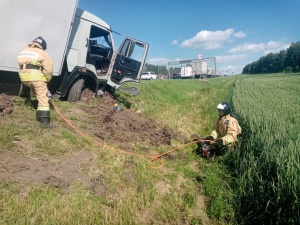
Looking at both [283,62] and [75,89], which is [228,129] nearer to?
[75,89]

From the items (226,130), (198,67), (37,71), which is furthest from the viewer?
(198,67)

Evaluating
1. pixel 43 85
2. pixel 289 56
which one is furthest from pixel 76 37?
pixel 289 56

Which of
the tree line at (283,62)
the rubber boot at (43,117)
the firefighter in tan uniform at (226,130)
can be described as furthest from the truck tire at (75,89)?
the tree line at (283,62)

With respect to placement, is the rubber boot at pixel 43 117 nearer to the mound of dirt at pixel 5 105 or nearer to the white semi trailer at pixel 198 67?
the mound of dirt at pixel 5 105

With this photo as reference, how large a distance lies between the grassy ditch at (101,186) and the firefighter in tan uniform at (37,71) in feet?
1.00

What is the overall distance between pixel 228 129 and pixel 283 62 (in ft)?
345

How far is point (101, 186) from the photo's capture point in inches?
147

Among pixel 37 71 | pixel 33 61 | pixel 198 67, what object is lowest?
pixel 37 71

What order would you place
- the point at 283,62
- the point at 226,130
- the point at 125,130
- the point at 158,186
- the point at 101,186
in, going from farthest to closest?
1. the point at 283,62
2. the point at 125,130
3. the point at 226,130
4. the point at 158,186
5. the point at 101,186

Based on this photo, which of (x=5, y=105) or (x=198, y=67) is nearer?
(x=5, y=105)

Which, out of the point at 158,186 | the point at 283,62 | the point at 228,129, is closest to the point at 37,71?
the point at 158,186

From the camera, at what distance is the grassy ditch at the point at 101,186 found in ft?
9.96

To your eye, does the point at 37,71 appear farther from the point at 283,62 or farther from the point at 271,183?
the point at 283,62

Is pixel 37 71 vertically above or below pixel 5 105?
above
